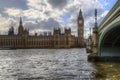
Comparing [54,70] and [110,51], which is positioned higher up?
[110,51]

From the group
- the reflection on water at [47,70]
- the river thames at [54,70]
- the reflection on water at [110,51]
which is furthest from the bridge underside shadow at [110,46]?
the river thames at [54,70]

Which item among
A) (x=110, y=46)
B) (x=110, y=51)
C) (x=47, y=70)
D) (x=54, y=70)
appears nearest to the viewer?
(x=47, y=70)

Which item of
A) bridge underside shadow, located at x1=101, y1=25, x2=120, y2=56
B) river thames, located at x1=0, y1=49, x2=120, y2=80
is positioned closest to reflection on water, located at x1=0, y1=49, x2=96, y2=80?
river thames, located at x1=0, y1=49, x2=120, y2=80

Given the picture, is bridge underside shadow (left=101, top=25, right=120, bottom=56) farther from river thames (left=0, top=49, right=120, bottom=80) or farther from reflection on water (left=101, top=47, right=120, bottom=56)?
river thames (left=0, top=49, right=120, bottom=80)

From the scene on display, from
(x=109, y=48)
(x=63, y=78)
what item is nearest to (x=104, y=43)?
(x=109, y=48)

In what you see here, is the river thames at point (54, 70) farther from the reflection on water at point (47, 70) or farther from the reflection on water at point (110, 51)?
the reflection on water at point (110, 51)

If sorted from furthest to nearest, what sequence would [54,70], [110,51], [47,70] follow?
[110,51] → [54,70] → [47,70]

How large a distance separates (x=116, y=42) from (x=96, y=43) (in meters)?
4.99

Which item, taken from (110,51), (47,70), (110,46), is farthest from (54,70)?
(110,46)

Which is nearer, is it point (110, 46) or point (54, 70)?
point (54, 70)

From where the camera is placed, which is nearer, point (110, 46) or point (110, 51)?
point (110, 51)

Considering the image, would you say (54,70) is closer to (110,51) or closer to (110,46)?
(110,51)

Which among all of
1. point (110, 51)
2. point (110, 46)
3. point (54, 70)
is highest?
point (110, 46)

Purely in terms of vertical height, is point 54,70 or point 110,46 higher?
point 110,46
